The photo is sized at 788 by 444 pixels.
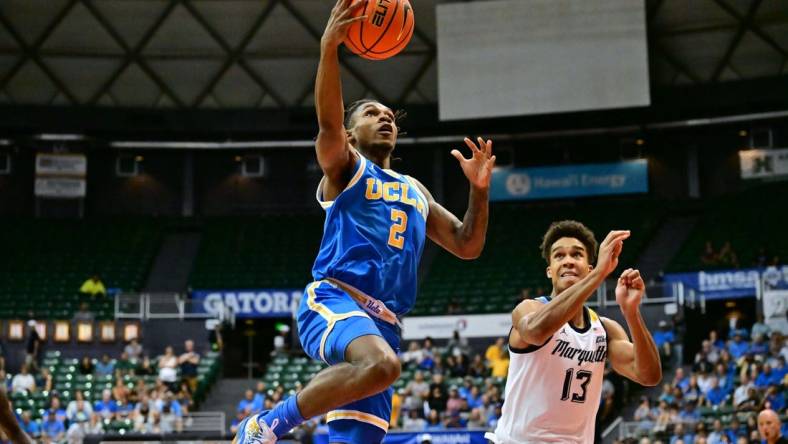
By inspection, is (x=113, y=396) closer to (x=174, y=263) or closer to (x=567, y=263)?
(x=174, y=263)

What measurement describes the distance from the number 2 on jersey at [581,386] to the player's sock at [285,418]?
156cm

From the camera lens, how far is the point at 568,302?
603 cm

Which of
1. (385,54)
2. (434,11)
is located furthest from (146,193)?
(385,54)

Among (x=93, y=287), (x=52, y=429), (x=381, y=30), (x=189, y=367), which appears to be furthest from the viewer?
(x=93, y=287)

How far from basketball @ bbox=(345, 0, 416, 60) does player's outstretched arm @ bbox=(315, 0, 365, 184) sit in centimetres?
28

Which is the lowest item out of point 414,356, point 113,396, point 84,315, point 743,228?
point 113,396

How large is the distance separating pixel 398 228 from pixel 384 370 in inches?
43.6

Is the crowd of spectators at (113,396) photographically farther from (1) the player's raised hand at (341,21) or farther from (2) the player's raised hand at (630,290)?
(2) the player's raised hand at (630,290)

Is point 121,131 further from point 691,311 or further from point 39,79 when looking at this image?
point 691,311

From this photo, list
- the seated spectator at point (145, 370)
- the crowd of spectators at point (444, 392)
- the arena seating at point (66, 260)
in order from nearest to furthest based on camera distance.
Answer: the crowd of spectators at point (444, 392)
the seated spectator at point (145, 370)
the arena seating at point (66, 260)

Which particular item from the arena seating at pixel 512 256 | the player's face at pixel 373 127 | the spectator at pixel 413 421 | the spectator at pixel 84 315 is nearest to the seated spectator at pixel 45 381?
the spectator at pixel 84 315

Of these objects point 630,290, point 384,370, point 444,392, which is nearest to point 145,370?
point 444,392

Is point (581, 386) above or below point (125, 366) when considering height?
below

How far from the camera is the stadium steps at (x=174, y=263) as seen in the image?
36.4 m
